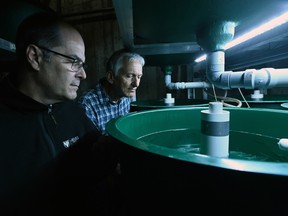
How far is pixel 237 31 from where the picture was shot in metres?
1.09

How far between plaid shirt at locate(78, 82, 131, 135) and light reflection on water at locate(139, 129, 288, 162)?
0.57m

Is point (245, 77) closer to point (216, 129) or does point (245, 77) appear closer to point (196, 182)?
point (216, 129)

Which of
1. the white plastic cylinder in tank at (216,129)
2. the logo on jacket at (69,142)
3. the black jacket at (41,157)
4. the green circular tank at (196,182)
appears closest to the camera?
the green circular tank at (196,182)

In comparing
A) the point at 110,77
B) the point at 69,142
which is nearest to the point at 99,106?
the point at 110,77

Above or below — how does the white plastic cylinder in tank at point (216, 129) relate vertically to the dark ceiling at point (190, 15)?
below

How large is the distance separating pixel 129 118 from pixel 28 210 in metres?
0.46

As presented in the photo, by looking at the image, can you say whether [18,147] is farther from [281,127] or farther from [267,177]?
[281,127]

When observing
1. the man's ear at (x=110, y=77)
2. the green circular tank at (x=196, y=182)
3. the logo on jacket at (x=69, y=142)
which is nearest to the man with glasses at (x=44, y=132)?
the logo on jacket at (x=69, y=142)

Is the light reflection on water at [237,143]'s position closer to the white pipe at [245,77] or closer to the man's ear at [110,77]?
the white pipe at [245,77]

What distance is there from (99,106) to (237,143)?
36.5 inches

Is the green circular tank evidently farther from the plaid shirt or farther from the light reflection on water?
the plaid shirt

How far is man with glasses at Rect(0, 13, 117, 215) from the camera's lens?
2.30 feet

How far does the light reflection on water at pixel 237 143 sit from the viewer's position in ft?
2.33

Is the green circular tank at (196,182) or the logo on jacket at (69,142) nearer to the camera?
the green circular tank at (196,182)
